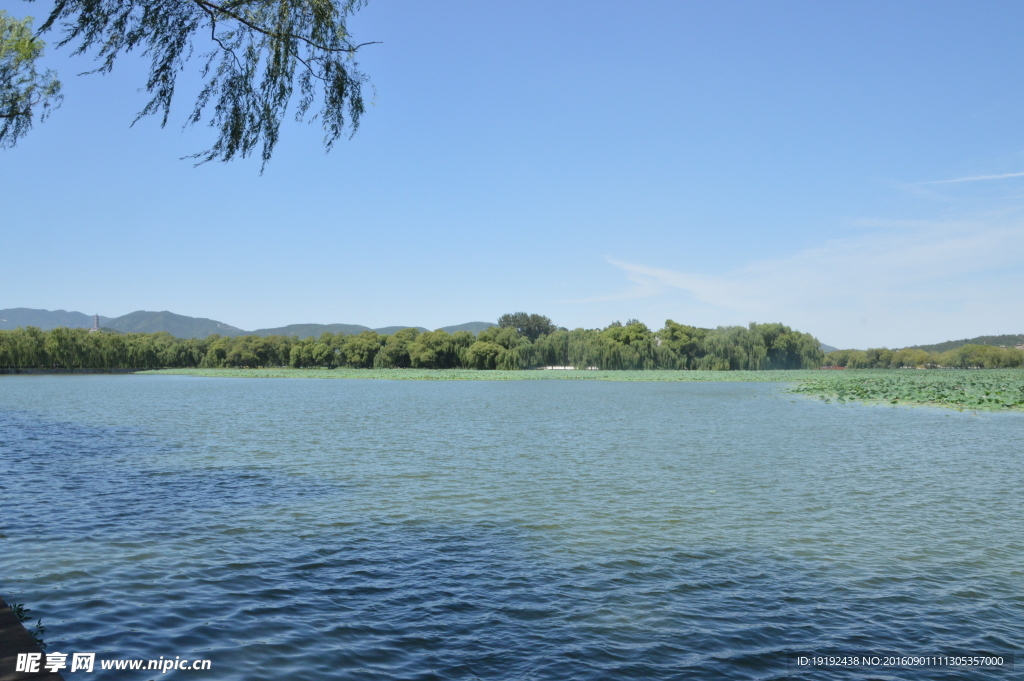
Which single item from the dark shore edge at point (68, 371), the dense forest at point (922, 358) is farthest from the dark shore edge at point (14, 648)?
the dense forest at point (922, 358)

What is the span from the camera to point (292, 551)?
11.0 m

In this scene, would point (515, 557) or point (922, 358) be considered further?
point (922, 358)

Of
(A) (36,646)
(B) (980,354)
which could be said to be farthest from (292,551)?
(B) (980,354)

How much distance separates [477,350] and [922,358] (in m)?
123

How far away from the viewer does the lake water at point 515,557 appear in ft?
24.4

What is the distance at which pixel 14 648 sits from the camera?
557cm

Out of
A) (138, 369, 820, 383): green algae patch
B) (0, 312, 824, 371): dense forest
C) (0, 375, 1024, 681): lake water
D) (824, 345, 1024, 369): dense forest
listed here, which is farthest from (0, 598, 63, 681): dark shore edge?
(824, 345, 1024, 369): dense forest

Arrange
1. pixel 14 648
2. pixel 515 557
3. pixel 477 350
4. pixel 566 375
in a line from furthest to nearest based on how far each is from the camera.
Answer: pixel 477 350, pixel 566 375, pixel 515 557, pixel 14 648

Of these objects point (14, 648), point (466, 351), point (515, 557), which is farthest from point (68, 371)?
point (14, 648)

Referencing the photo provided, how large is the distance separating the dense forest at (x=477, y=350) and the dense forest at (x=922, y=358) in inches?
2164

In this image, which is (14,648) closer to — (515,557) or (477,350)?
(515,557)

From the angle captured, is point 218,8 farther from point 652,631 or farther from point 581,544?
point 581,544

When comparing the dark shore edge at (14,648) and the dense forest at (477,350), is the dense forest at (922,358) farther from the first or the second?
the dark shore edge at (14,648)

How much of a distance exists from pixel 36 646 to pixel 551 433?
24931mm
